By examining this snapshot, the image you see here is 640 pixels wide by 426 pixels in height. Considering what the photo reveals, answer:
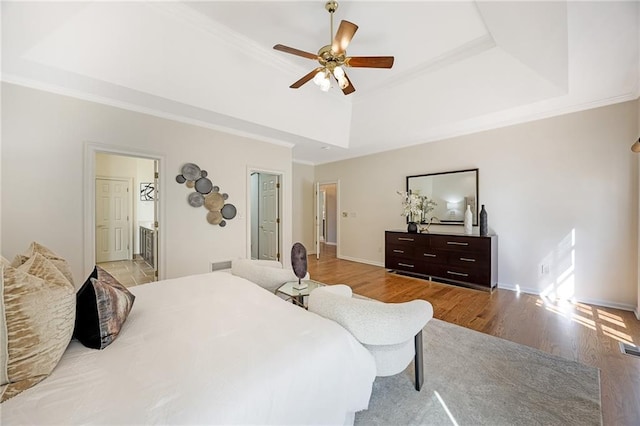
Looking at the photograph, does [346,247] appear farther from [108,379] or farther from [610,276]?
[108,379]

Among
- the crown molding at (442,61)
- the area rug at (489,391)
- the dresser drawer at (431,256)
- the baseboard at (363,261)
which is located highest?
the crown molding at (442,61)

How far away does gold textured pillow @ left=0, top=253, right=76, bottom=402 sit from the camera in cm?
86

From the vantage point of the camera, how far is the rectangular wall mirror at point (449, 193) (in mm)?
4215

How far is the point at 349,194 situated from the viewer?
6.11 m

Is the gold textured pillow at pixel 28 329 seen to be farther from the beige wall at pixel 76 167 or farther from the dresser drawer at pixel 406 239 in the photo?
the dresser drawer at pixel 406 239

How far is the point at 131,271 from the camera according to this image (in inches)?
184

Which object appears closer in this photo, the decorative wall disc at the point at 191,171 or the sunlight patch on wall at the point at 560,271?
the sunlight patch on wall at the point at 560,271

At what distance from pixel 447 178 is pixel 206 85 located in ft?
13.5

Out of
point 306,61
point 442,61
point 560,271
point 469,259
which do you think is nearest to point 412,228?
point 469,259

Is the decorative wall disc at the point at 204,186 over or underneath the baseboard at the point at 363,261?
over

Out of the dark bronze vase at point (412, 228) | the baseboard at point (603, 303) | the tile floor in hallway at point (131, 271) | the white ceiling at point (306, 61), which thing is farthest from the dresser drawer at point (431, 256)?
the tile floor in hallway at point (131, 271)

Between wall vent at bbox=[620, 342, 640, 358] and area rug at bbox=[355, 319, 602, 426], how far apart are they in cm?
60

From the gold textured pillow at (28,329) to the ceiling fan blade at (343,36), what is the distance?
7.76 feet

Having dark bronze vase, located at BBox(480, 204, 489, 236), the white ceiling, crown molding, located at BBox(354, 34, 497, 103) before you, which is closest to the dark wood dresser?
dark bronze vase, located at BBox(480, 204, 489, 236)
